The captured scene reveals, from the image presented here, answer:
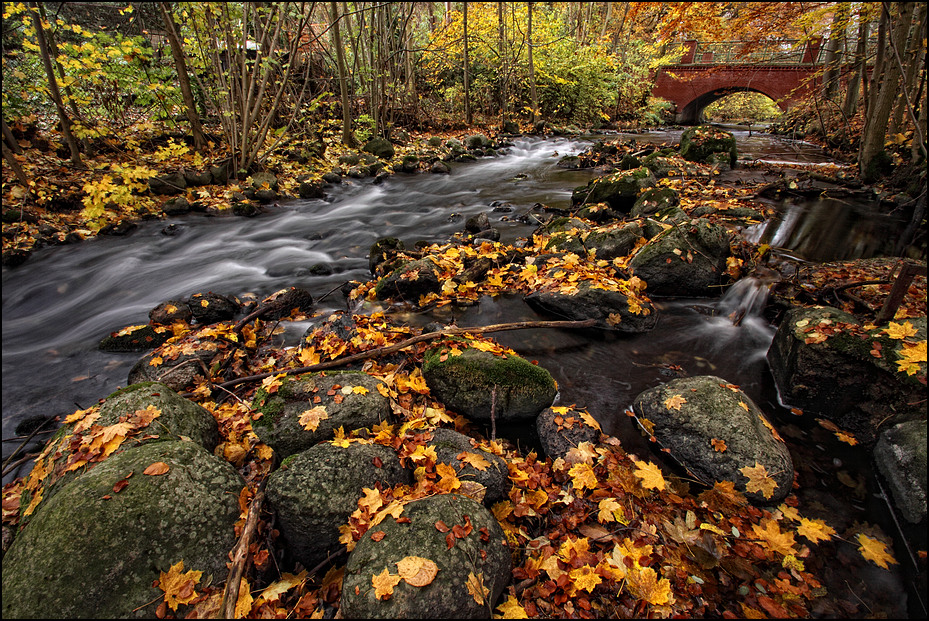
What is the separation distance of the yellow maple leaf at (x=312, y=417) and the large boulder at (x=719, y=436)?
9.51ft

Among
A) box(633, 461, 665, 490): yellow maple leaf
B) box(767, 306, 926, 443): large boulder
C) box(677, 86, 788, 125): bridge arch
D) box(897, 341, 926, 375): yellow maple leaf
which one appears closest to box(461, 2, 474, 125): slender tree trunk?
box(677, 86, 788, 125): bridge arch

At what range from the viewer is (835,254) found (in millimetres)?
6688

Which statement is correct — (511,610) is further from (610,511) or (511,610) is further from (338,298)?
(338,298)

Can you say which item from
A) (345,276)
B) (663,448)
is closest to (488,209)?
(345,276)

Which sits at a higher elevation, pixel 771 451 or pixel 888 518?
pixel 771 451

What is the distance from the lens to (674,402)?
3596 mm

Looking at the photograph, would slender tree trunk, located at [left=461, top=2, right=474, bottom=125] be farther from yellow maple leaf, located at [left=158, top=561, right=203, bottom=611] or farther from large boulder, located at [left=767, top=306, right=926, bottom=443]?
yellow maple leaf, located at [left=158, top=561, right=203, bottom=611]

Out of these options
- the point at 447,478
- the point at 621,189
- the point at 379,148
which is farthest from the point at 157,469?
the point at 379,148

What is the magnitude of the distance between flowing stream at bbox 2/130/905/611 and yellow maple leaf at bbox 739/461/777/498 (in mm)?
625

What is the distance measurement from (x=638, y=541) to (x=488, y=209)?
9.17m

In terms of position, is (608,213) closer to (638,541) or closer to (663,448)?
(663,448)

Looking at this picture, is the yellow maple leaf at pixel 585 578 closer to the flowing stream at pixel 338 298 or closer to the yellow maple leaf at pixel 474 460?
the yellow maple leaf at pixel 474 460

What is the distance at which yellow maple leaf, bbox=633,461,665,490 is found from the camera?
10.3 ft

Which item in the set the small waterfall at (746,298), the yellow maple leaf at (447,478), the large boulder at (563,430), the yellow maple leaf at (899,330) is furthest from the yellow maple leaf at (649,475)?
the small waterfall at (746,298)
